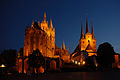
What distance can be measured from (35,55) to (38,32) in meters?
38.9

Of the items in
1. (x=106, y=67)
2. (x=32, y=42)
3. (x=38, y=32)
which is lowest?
(x=106, y=67)

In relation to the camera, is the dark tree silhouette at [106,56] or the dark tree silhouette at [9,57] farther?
the dark tree silhouette at [9,57]

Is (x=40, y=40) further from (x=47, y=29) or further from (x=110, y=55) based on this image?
(x=110, y=55)

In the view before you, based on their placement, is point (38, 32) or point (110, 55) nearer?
point (110, 55)

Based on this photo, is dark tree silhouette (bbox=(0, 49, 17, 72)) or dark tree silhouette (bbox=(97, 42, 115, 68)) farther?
dark tree silhouette (bbox=(0, 49, 17, 72))

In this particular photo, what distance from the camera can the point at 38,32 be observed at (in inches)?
2854

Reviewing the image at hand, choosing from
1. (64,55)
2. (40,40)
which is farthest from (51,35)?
(40,40)

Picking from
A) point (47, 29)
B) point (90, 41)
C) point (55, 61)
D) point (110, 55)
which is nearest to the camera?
point (110, 55)

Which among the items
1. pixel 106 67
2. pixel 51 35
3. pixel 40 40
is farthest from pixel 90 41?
pixel 106 67

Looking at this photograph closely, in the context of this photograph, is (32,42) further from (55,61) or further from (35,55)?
(35,55)

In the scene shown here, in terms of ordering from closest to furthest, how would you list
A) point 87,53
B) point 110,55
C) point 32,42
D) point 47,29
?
point 110,55 < point 32,42 < point 87,53 < point 47,29

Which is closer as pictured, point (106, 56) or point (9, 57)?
point (106, 56)

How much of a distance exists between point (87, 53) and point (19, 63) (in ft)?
154

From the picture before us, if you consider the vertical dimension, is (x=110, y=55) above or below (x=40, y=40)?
below
